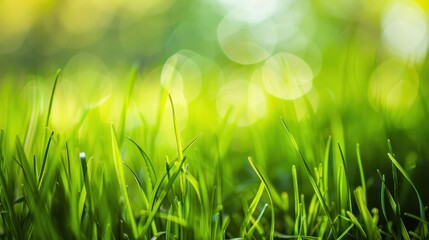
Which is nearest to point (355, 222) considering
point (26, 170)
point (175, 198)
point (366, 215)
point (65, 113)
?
point (366, 215)

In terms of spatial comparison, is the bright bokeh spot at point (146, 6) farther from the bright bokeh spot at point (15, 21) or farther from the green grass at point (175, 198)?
the green grass at point (175, 198)

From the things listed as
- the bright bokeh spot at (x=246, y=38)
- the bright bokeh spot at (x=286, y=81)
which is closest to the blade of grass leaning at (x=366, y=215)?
the bright bokeh spot at (x=286, y=81)

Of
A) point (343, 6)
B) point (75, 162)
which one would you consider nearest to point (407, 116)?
point (75, 162)

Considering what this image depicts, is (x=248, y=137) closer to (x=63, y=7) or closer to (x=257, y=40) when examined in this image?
(x=257, y=40)

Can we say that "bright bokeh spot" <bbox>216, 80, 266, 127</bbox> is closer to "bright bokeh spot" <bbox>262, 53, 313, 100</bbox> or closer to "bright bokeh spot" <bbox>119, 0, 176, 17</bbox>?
"bright bokeh spot" <bbox>262, 53, 313, 100</bbox>

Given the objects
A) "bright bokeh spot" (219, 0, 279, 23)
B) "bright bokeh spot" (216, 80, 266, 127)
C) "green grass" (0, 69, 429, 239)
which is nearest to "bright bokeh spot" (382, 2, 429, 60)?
"bright bokeh spot" (216, 80, 266, 127)

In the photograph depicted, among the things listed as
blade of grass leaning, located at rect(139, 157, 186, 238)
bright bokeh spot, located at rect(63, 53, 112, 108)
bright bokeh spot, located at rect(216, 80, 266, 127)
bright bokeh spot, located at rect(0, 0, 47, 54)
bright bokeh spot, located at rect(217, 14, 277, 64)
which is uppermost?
blade of grass leaning, located at rect(139, 157, 186, 238)
